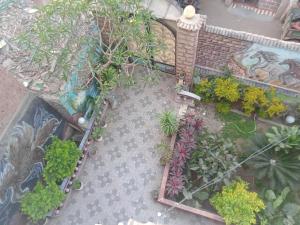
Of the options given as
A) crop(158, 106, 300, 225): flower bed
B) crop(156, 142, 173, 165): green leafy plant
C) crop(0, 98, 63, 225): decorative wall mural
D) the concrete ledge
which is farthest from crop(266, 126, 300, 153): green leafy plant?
crop(0, 98, 63, 225): decorative wall mural

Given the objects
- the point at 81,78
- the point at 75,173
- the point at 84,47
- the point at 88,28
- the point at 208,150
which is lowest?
the point at 75,173

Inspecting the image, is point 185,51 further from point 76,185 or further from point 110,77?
point 76,185

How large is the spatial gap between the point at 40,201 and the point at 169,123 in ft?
14.4

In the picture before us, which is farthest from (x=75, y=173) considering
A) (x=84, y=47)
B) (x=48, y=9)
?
(x=48, y=9)

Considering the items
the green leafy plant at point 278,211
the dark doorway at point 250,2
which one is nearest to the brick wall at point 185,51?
the green leafy plant at point 278,211

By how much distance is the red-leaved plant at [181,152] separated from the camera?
10266mm

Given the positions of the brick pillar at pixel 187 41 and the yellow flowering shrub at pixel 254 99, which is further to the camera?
the yellow flowering shrub at pixel 254 99

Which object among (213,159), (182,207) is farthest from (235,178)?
(182,207)

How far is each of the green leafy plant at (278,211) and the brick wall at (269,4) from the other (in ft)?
25.7

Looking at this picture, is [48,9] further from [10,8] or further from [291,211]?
[291,211]

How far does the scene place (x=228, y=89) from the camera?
11.3 metres

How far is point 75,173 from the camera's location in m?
11.0

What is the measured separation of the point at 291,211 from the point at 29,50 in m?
8.67

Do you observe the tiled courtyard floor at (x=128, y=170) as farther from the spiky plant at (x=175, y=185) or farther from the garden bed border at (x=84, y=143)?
the spiky plant at (x=175, y=185)
